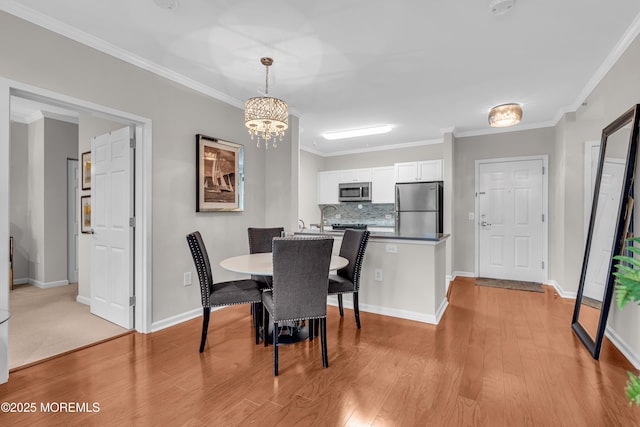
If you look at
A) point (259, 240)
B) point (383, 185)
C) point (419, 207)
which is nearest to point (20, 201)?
point (259, 240)

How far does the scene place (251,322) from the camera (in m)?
3.14

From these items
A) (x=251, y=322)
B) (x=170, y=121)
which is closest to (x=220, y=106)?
(x=170, y=121)

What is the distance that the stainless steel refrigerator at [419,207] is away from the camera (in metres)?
5.00

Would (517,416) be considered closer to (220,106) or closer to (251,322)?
(251,322)

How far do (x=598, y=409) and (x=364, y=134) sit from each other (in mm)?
4318

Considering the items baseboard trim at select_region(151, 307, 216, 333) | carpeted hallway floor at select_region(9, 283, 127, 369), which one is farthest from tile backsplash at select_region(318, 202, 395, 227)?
carpeted hallway floor at select_region(9, 283, 127, 369)

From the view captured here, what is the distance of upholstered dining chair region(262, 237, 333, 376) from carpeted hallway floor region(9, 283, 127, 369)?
5.77ft

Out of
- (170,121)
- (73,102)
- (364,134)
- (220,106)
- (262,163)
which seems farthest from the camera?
(364,134)

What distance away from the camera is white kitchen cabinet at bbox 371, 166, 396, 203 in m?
5.94

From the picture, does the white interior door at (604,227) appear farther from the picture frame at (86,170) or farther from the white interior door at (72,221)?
the white interior door at (72,221)

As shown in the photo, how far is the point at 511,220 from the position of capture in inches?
195

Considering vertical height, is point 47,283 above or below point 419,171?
below

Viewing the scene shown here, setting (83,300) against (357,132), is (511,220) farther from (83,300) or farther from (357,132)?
(83,300)

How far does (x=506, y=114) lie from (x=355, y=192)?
3.01 meters
